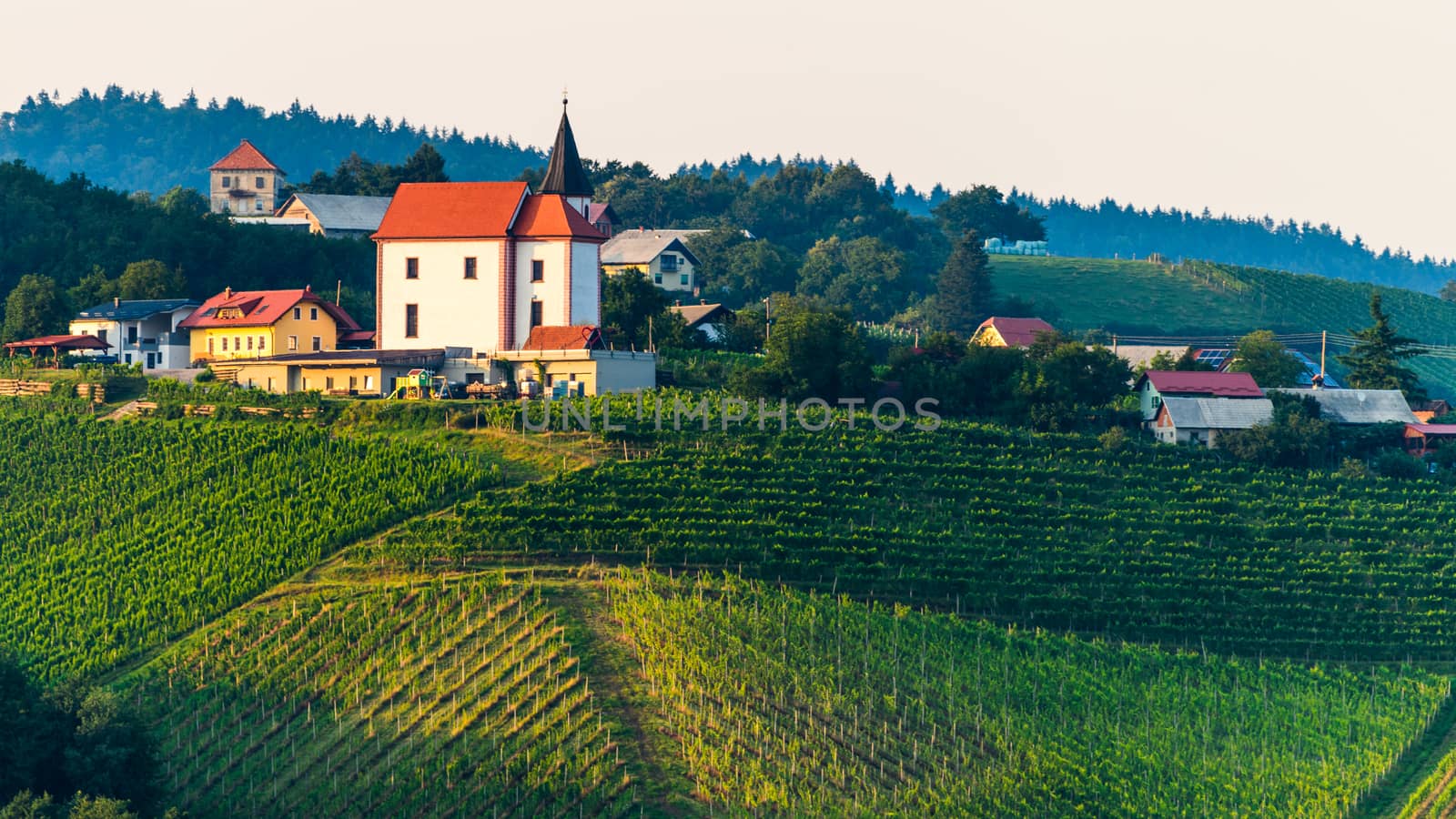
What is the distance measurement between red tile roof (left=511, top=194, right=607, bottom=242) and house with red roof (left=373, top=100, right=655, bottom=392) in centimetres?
3

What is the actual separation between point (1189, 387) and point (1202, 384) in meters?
0.59

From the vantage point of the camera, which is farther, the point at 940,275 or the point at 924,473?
the point at 940,275

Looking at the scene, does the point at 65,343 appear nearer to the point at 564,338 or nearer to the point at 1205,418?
the point at 564,338

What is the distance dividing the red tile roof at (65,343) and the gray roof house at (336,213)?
74.7 feet

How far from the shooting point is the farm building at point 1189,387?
63594mm

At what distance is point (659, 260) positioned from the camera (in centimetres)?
9219

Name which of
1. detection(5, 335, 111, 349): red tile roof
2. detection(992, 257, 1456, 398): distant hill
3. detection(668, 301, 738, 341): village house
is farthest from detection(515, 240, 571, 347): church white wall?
detection(992, 257, 1456, 398): distant hill

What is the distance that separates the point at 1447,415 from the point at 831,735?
38.1 meters

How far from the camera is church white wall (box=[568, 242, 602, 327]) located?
2473 inches

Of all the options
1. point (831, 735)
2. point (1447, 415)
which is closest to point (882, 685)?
point (831, 735)

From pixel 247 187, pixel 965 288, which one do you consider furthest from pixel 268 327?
pixel 247 187

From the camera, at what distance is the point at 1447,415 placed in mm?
68188

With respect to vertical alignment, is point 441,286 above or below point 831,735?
above

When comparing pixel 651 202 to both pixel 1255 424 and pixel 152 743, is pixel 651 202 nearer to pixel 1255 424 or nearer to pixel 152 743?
pixel 1255 424
